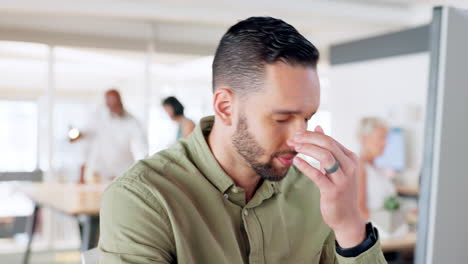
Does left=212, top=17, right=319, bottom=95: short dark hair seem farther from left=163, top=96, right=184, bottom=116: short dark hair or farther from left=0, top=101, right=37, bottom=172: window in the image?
left=0, top=101, right=37, bottom=172: window

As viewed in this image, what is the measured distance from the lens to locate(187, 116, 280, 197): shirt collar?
4.36 feet

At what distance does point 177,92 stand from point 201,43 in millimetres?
812

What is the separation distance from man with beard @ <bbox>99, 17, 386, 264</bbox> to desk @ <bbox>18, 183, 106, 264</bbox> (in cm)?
240

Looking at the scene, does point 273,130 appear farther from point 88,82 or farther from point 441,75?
point 88,82

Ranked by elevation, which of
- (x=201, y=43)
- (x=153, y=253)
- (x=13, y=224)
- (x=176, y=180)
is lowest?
(x=13, y=224)

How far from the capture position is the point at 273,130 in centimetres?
125

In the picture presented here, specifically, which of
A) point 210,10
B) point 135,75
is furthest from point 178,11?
point 135,75

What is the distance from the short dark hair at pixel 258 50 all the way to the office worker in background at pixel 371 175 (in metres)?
2.46

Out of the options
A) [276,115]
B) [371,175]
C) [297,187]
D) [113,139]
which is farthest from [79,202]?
[276,115]

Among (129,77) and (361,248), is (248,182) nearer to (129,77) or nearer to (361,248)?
(361,248)

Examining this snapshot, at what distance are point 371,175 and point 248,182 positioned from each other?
8.26 feet

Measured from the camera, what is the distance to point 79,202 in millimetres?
3855

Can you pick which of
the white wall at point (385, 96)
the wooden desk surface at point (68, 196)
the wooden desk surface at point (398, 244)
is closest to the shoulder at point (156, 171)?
the wooden desk surface at point (398, 244)

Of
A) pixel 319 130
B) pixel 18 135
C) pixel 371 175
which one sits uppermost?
pixel 319 130
